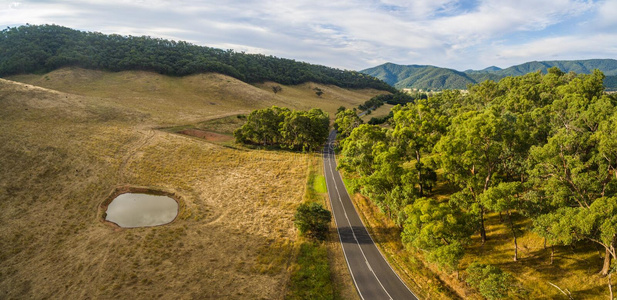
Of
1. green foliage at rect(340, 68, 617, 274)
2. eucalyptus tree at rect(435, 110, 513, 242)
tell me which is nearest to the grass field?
green foliage at rect(340, 68, 617, 274)

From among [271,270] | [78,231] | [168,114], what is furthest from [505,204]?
[168,114]

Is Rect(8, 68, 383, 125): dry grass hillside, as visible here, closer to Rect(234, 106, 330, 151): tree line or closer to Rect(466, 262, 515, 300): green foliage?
Rect(234, 106, 330, 151): tree line

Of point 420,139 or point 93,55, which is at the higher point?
point 93,55

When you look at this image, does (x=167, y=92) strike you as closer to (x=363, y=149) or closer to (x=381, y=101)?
(x=363, y=149)

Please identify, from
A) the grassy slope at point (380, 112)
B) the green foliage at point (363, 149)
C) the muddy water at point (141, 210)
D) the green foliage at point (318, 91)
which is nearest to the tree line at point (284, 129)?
the green foliage at point (363, 149)

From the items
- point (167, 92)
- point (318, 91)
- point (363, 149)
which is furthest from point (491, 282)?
point (318, 91)

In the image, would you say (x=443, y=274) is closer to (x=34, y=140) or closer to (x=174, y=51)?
(x=34, y=140)
